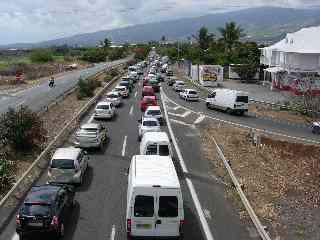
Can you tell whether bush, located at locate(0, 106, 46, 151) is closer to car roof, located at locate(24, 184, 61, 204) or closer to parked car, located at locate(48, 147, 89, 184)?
parked car, located at locate(48, 147, 89, 184)

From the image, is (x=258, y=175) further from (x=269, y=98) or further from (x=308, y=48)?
(x=308, y=48)

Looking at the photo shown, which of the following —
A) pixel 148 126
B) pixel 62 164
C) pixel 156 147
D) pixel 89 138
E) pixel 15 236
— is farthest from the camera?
pixel 148 126

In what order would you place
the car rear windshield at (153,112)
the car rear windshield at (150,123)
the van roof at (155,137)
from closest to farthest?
1. the van roof at (155,137)
2. the car rear windshield at (150,123)
3. the car rear windshield at (153,112)

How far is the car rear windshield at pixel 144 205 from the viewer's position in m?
14.2

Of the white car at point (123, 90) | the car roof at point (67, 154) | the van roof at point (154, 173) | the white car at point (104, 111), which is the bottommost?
the white car at point (123, 90)

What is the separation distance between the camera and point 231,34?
124 meters

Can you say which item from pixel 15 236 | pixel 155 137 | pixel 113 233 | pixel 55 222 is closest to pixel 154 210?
pixel 113 233

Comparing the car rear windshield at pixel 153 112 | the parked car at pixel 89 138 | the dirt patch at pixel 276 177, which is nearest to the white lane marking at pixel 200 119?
the dirt patch at pixel 276 177

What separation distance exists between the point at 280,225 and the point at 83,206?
272 inches

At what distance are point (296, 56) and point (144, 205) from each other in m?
64.8

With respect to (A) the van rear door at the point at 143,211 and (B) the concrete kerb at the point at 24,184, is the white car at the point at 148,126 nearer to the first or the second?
(B) the concrete kerb at the point at 24,184

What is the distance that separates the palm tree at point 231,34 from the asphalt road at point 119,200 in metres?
96.0

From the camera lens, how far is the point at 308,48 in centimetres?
7469

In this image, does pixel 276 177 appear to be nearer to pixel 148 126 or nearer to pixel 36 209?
pixel 148 126
